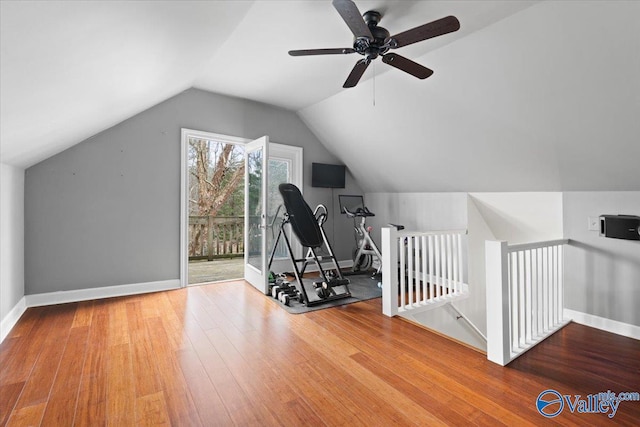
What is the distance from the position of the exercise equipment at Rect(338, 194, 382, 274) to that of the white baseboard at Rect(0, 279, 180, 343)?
2.69 metres

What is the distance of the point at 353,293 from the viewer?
12.4 ft

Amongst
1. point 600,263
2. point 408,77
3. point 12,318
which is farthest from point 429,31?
point 12,318

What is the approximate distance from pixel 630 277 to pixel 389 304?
205cm

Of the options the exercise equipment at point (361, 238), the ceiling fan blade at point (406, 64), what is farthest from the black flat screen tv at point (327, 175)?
the ceiling fan blade at point (406, 64)

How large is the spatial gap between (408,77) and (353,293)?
2.57 meters

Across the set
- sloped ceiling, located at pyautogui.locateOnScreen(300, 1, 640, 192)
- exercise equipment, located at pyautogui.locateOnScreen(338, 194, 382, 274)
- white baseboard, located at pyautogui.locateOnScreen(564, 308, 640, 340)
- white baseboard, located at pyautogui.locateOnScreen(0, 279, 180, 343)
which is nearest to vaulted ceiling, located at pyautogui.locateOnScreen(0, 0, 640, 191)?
sloped ceiling, located at pyautogui.locateOnScreen(300, 1, 640, 192)

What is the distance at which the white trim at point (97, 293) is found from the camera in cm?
320

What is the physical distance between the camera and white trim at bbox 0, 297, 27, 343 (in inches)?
96.8

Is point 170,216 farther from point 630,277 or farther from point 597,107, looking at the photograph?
point 630,277

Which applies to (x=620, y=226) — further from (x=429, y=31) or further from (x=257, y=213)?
(x=257, y=213)

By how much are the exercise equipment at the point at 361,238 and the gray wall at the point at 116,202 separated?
217 centimetres

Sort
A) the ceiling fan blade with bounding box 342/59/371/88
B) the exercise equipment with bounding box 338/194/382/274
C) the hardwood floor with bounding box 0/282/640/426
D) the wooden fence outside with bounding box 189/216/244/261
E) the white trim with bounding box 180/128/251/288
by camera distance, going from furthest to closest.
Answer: the wooden fence outside with bounding box 189/216/244/261 < the exercise equipment with bounding box 338/194/382/274 < the white trim with bounding box 180/128/251/288 < the ceiling fan blade with bounding box 342/59/371/88 < the hardwood floor with bounding box 0/282/640/426

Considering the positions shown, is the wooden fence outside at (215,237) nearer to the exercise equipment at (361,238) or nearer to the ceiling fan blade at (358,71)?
the exercise equipment at (361,238)

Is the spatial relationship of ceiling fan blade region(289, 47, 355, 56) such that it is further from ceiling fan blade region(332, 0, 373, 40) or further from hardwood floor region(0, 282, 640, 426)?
hardwood floor region(0, 282, 640, 426)
